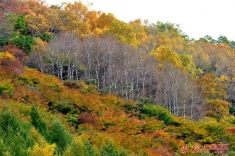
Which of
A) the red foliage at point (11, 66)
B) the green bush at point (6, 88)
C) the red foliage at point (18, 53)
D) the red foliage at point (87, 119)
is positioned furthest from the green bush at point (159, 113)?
the red foliage at point (18, 53)

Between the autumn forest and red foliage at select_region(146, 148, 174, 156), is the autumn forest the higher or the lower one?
the higher one

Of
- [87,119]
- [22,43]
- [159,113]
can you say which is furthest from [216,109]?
[22,43]

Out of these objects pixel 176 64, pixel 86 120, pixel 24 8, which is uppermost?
pixel 24 8

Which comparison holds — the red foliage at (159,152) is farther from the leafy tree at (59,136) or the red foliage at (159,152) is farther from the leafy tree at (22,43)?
the leafy tree at (22,43)

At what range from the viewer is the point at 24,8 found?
4628cm

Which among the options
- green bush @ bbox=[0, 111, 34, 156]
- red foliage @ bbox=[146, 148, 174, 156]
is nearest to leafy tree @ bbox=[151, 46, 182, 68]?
red foliage @ bbox=[146, 148, 174, 156]

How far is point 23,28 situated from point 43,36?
2595 mm

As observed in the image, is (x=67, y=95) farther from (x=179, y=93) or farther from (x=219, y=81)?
(x=219, y=81)

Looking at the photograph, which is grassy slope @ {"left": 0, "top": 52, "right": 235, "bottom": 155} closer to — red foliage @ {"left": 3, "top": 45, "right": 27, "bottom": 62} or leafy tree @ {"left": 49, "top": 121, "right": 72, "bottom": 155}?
leafy tree @ {"left": 49, "top": 121, "right": 72, "bottom": 155}

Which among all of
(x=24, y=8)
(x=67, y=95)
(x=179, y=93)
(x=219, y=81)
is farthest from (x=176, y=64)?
(x=24, y=8)

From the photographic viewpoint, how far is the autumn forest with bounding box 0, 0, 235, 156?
2064 centimetres

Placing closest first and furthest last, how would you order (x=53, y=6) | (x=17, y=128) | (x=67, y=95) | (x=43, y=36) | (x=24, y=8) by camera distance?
(x=17, y=128), (x=67, y=95), (x=43, y=36), (x=24, y=8), (x=53, y=6)

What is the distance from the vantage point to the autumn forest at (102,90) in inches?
813

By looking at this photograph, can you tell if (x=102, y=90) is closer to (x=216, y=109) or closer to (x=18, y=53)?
(x=18, y=53)
